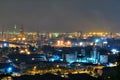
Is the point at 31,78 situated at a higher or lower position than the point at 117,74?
lower

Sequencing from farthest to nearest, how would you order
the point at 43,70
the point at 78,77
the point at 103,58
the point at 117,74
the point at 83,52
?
the point at 83,52, the point at 103,58, the point at 43,70, the point at 78,77, the point at 117,74

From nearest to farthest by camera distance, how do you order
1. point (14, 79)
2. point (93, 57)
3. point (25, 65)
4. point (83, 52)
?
point (14, 79) → point (25, 65) → point (93, 57) → point (83, 52)

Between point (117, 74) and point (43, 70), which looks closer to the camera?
point (117, 74)

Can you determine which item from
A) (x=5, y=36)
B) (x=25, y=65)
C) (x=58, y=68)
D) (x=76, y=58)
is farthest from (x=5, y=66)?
(x=5, y=36)

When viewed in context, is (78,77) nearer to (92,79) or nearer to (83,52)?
(92,79)

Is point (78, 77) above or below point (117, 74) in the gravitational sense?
below

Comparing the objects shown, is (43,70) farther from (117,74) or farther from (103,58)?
(117,74)

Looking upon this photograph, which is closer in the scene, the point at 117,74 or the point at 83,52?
the point at 117,74

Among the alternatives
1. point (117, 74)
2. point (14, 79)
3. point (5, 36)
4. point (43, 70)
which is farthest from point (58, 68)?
point (5, 36)

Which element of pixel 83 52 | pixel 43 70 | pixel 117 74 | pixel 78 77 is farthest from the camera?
pixel 83 52

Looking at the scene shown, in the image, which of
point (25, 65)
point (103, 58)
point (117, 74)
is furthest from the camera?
point (103, 58)
